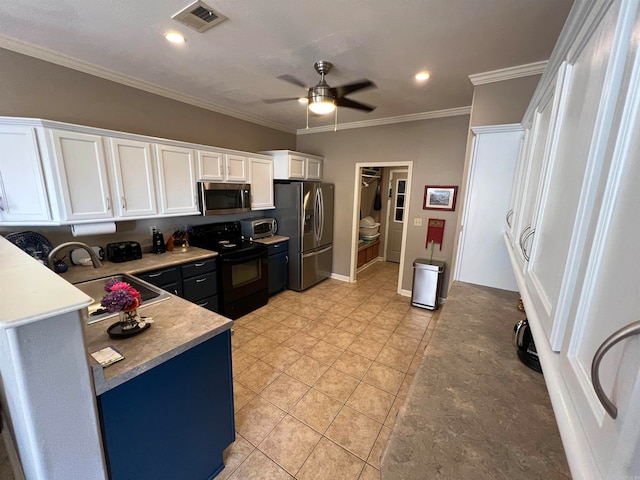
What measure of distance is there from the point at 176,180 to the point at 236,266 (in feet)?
3.98

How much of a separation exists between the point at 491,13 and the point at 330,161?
3.20 meters

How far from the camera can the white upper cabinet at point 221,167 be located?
3170 millimetres

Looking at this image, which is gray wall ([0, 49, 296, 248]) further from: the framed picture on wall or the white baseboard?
Result: the framed picture on wall

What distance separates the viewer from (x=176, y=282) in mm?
2754

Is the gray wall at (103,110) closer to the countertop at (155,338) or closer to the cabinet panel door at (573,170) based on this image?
the countertop at (155,338)

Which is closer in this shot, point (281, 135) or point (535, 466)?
point (535, 466)

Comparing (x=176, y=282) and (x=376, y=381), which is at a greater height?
(x=176, y=282)

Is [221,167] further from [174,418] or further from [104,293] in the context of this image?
[174,418]

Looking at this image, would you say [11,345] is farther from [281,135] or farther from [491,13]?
[281,135]

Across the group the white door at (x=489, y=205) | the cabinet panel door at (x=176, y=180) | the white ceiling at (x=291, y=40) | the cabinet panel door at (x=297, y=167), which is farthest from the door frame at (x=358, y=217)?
the cabinet panel door at (x=176, y=180)

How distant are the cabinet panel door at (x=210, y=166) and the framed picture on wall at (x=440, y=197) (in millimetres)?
2878

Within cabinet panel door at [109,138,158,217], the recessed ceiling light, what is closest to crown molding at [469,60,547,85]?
the recessed ceiling light

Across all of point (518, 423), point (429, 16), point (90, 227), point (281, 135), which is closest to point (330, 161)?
point (281, 135)

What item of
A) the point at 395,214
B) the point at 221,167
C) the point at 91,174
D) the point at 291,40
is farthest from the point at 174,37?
the point at 395,214
